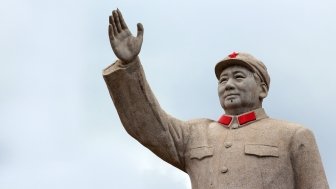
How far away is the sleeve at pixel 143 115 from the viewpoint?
305 inches

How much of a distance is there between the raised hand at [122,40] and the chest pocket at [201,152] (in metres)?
1.32

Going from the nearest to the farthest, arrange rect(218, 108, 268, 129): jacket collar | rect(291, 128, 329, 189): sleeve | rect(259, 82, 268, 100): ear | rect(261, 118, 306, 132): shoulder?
rect(291, 128, 329, 189): sleeve < rect(261, 118, 306, 132): shoulder < rect(218, 108, 268, 129): jacket collar < rect(259, 82, 268, 100): ear

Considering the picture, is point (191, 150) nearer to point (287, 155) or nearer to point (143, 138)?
point (143, 138)

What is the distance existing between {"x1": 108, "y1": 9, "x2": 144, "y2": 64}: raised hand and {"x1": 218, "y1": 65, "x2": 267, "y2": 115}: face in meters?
1.21

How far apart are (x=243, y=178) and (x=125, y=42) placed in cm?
199

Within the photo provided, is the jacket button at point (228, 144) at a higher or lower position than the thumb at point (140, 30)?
lower

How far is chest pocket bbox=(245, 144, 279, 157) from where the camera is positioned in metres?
7.66

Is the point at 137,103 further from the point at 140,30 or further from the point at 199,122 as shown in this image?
the point at 199,122

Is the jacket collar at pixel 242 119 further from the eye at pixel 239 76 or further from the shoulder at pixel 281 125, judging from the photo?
the eye at pixel 239 76

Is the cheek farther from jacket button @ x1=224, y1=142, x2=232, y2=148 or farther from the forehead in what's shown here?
jacket button @ x1=224, y1=142, x2=232, y2=148

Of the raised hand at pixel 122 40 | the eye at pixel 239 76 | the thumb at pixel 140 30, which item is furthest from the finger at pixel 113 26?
the eye at pixel 239 76

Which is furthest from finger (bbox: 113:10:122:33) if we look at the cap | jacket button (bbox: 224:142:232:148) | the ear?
the ear

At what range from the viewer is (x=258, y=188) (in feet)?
24.5

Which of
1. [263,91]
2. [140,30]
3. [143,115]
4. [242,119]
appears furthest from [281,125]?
[140,30]
